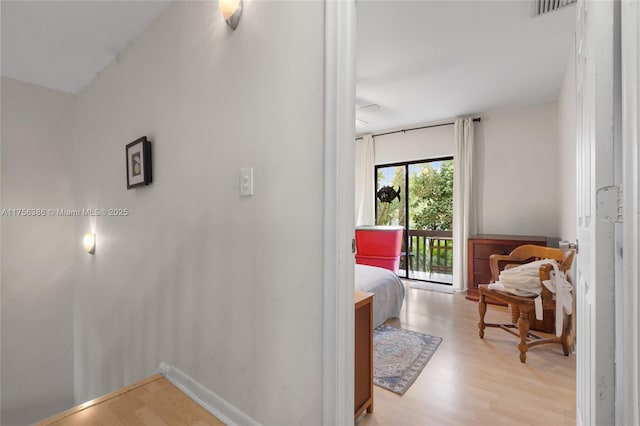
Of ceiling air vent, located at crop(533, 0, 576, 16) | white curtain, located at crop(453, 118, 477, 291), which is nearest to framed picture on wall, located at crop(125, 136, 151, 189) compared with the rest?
ceiling air vent, located at crop(533, 0, 576, 16)

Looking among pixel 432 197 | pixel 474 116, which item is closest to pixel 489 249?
pixel 432 197

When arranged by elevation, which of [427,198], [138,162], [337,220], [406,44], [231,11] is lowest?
[337,220]

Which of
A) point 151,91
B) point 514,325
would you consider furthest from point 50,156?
point 514,325

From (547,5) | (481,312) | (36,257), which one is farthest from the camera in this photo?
(36,257)

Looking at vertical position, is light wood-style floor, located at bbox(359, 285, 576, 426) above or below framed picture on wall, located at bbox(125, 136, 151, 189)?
below

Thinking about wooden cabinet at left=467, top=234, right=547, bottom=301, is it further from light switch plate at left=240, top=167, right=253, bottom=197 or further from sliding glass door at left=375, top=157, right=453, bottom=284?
light switch plate at left=240, top=167, right=253, bottom=197

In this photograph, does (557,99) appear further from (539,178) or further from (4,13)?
(4,13)

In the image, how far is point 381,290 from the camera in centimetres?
283

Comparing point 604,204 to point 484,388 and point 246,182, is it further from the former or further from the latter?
point 484,388

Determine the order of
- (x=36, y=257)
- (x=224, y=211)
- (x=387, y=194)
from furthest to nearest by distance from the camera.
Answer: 1. (x=387, y=194)
2. (x=36, y=257)
3. (x=224, y=211)

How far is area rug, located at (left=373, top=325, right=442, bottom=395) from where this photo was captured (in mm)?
1995

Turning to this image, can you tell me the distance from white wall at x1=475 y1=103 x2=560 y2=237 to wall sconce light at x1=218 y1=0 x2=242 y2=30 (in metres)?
4.04

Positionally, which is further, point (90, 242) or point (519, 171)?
point (519, 171)

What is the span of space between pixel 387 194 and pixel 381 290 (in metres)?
2.82
